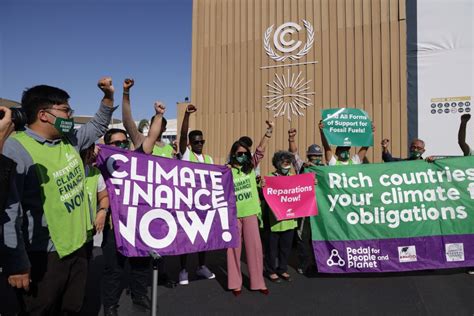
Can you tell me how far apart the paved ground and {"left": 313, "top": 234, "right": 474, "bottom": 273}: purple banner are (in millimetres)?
183

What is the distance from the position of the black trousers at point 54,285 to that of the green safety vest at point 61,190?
0.08 meters

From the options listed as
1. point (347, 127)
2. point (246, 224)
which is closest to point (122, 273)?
point (246, 224)

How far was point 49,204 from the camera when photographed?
2020 millimetres

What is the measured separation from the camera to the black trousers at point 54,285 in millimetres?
1979

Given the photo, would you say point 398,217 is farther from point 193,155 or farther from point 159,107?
point 159,107

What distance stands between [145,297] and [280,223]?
180 centimetres

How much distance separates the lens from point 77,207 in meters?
2.19

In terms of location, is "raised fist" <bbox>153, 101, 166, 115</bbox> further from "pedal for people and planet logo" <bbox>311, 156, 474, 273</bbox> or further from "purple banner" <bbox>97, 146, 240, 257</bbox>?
"pedal for people and planet logo" <bbox>311, 156, 474, 273</bbox>

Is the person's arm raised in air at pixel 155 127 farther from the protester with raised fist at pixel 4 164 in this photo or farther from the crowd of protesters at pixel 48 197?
the protester with raised fist at pixel 4 164

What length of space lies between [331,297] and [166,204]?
2097 mm

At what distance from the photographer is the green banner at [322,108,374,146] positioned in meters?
4.98

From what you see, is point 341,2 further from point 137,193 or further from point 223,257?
point 137,193

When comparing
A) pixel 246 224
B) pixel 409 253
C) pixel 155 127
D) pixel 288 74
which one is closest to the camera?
pixel 155 127

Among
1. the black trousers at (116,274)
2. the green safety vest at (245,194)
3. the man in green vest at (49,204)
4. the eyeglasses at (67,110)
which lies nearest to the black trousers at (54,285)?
the man in green vest at (49,204)
